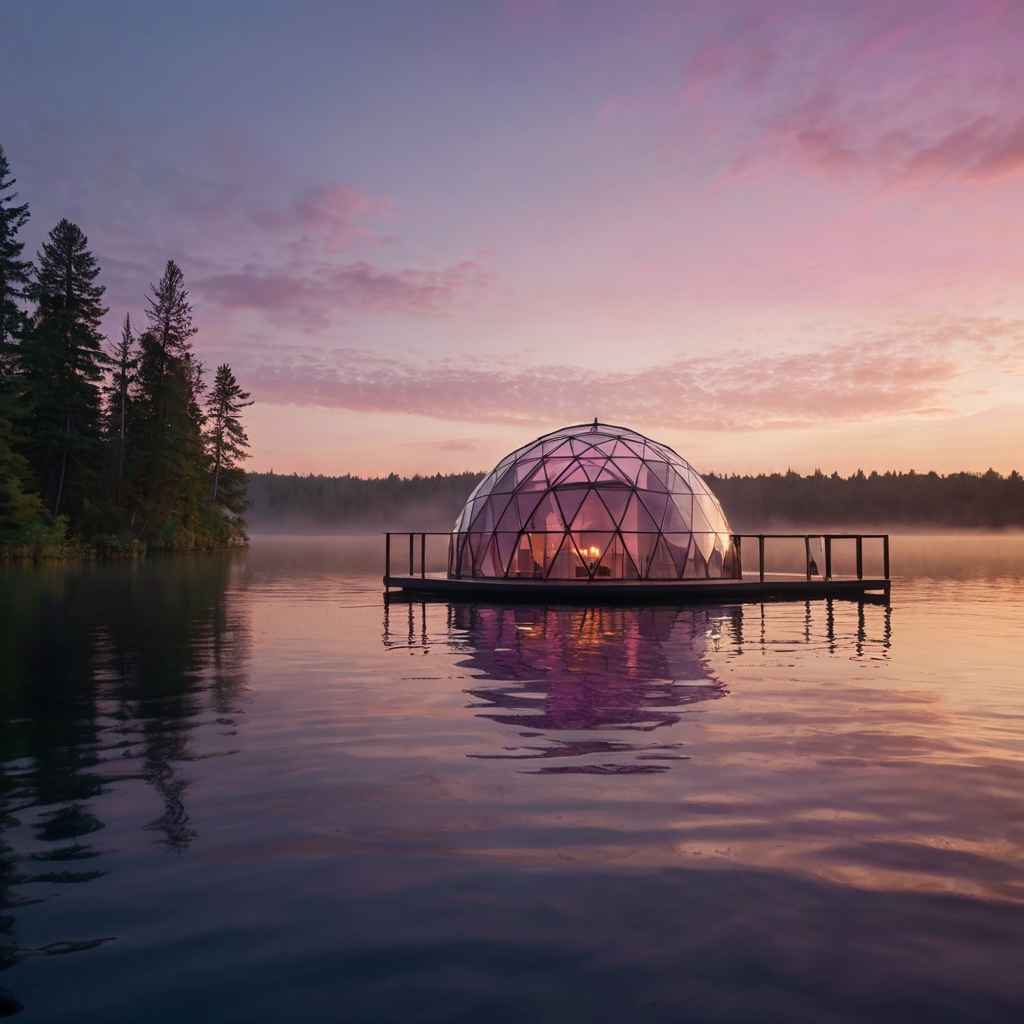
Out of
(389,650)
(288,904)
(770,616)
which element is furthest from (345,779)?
(770,616)

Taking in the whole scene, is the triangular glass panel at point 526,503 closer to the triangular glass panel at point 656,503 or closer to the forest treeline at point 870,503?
the triangular glass panel at point 656,503

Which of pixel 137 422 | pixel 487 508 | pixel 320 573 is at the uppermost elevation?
pixel 137 422

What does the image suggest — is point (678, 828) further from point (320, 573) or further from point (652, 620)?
point (320, 573)

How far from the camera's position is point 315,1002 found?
3.63m

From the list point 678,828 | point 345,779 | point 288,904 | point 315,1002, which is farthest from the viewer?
point 345,779

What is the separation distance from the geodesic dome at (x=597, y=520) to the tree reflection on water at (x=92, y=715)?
32.3 feet

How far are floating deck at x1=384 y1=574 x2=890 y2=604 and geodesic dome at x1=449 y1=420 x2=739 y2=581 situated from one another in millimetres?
1070

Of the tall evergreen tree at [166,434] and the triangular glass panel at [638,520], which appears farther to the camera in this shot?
the tall evergreen tree at [166,434]

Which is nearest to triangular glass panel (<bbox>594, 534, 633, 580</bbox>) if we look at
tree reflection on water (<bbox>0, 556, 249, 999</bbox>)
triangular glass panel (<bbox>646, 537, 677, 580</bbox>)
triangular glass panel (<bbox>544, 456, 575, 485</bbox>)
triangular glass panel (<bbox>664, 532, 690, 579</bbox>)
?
triangular glass panel (<bbox>646, 537, 677, 580</bbox>)

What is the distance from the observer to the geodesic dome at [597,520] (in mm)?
27562

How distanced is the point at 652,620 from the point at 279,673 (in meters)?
9.99

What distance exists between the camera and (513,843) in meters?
5.45

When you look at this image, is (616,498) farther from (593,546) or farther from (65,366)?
(65,366)

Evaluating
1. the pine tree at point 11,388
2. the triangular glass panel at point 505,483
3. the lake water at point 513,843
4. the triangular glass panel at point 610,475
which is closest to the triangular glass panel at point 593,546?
the triangular glass panel at point 610,475
